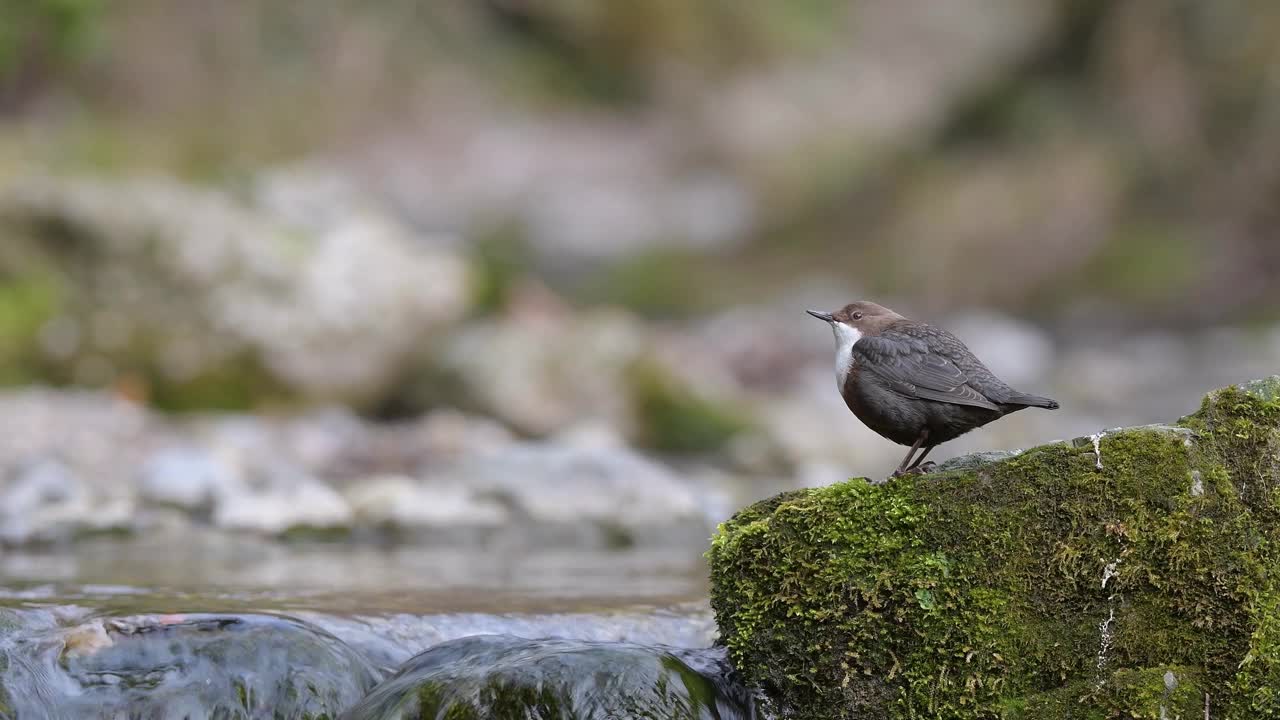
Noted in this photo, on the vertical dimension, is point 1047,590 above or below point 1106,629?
above

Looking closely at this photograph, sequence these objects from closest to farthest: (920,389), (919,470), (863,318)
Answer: (919,470) → (920,389) → (863,318)

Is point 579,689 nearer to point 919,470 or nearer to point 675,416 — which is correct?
point 919,470

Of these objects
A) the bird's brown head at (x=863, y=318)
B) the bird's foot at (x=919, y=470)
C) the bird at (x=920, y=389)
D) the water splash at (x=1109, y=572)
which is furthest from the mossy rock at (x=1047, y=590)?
the bird's brown head at (x=863, y=318)

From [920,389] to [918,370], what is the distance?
79 millimetres

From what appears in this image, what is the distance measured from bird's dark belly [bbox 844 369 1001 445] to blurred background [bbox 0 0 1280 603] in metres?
1.81

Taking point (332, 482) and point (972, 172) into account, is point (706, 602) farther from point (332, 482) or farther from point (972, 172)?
point (972, 172)

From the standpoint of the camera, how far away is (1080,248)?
21.8 metres

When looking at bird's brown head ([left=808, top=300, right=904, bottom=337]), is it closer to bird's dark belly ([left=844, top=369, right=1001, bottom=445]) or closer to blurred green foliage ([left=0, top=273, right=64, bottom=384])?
bird's dark belly ([left=844, top=369, right=1001, bottom=445])

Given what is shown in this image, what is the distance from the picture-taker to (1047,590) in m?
3.79

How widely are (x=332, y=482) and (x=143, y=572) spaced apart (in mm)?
2783

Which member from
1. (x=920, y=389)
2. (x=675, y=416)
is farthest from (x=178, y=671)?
(x=675, y=416)

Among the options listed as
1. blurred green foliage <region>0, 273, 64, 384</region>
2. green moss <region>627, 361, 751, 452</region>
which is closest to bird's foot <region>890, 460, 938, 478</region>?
green moss <region>627, 361, 751, 452</region>

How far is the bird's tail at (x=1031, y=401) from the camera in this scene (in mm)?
4070

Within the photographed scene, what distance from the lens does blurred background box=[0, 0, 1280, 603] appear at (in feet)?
26.7
